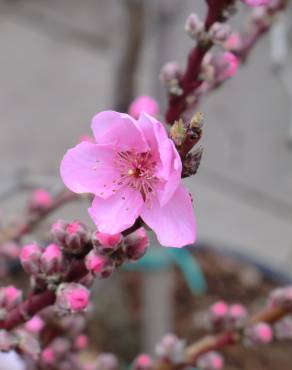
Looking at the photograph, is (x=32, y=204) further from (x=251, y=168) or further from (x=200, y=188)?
(x=200, y=188)

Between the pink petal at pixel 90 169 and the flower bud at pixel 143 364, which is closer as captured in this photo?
the pink petal at pixel 90 169

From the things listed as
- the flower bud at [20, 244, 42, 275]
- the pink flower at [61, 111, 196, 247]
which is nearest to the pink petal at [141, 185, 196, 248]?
the pink flower at [61, 111, 196, 247]

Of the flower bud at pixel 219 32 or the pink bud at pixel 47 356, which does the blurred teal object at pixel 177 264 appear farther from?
the flower bud at pixel 219 32

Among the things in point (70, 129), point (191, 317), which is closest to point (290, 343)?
point (191, 317)

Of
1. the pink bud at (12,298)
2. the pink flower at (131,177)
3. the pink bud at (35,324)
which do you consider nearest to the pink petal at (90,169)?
the pink flower at (131,177)

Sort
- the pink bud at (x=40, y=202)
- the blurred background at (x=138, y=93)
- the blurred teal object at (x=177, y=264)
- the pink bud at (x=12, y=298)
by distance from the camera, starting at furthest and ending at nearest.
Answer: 1. the blurred teal object at (x=177, y=264)
2. the blurred background at (x=138, y=93)
3. the pink bud at (x=40, y=202)
4. the pink bud at (x=12, y=298)

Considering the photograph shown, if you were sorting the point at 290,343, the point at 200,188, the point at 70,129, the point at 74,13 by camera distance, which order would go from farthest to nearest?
the point at 74,13 < the point at 70,129 < the point at 200,188 < the point at 290,343

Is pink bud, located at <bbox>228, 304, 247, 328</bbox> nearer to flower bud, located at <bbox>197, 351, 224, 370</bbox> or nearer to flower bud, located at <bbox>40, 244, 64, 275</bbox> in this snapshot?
flower bud, located at <bbox>197, 351, 224, 370</bbox>
